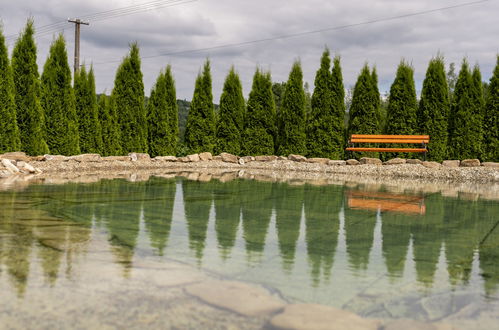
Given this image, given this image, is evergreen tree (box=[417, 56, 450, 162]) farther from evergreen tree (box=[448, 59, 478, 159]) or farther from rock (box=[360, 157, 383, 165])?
rock (box=[360, 157, 383, 165])

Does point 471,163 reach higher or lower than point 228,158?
higher

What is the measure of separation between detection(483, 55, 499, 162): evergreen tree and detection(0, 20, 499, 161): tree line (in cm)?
3

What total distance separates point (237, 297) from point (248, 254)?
36.5 inches

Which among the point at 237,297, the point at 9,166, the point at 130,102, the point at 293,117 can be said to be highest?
the point at 130,102

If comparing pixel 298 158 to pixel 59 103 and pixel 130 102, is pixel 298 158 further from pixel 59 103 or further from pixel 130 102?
pixel 59 103

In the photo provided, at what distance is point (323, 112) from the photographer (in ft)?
49.9

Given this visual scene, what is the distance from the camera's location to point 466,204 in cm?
636

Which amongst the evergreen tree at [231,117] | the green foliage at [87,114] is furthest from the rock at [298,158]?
the green foliage at [87,114]

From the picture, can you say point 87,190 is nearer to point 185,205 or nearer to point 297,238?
point 185,205

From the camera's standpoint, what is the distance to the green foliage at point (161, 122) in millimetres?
15195

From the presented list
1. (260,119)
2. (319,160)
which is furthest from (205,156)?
(319,160)

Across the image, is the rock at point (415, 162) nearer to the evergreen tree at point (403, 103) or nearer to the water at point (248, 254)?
the evergreen tree at point (403, 103)

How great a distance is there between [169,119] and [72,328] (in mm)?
13920

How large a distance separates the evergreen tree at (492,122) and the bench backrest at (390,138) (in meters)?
1.94
